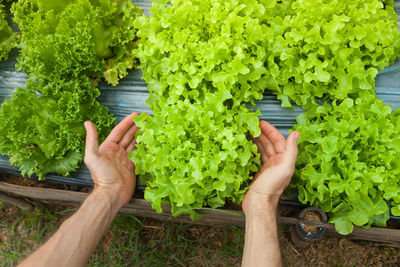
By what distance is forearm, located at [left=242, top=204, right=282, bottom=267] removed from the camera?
1881mm

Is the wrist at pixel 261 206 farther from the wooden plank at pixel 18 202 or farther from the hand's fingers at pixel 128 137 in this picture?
the wooden plank at pixel 18 202

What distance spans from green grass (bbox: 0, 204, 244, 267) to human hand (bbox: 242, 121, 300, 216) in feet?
3.12

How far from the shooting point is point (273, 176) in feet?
6.78

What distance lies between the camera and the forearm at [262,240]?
188 centimetres

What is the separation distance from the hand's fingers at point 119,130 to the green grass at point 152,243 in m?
1.04

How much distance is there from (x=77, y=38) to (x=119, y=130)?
849 mm

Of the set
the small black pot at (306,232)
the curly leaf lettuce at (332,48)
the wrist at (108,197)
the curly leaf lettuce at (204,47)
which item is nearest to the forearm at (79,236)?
the wrist at (108,197)

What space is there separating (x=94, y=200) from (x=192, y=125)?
0.97 m

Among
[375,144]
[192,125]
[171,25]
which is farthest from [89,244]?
[375,144]

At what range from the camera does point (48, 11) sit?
8.18 ft

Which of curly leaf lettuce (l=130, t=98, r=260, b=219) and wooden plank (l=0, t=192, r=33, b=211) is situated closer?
curly leaf lettuce (l=130, t=98, r=260, b=219)

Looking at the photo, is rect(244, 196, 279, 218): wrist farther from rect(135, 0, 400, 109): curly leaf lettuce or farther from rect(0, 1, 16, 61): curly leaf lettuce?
rect(0, 1, 16, 61): curly leaf lettuce

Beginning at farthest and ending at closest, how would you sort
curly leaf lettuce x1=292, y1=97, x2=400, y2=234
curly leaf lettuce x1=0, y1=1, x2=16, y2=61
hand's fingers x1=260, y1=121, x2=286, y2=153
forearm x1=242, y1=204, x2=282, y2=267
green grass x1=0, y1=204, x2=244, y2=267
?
1. green grass x1=0, y1=204, x2=244, y2=267
2. curly leaf lettuce x1=0, y1=1, x2=16, y2=61
3. hand's fingers x1=260, y1=121, x2=286, y2=153
4. curly leaf lettuce x1=292, y1=97, x2=400, y2=234
5. forearm x1=242, y1=204, x2=282, y2=267

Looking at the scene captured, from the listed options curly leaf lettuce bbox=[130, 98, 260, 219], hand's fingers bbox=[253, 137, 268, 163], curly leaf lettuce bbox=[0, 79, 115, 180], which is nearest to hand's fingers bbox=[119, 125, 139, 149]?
curly leaf lettuce bbox=[0, 79, 115, 180]
